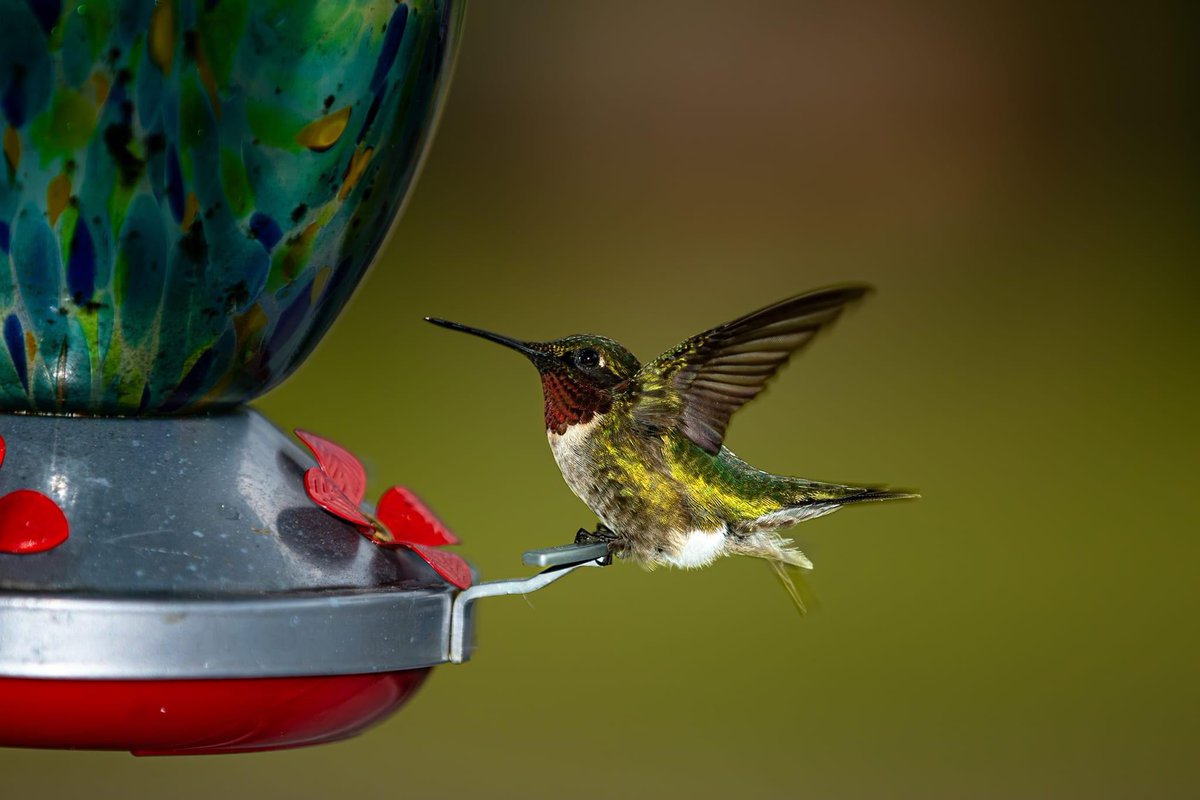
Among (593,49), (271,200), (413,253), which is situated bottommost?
(413,253)

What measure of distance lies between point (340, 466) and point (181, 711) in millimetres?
402

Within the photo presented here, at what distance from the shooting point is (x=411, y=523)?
173 cm

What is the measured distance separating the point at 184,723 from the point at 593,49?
18.1ft

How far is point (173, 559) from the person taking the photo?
140 cm

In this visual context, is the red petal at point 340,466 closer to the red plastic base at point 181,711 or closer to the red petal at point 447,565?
the red petal at point 447,565

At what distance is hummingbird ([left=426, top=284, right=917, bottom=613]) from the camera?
199 cm

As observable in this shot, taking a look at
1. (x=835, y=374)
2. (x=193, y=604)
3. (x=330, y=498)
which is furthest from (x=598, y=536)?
(x=835, y=374)

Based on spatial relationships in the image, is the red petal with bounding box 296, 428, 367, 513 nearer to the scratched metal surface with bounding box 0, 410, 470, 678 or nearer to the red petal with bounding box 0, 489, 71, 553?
the scratched metal surface with bounding box 0, 410, 470, 678

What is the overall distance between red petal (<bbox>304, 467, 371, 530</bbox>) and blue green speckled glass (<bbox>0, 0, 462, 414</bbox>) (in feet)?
0.44

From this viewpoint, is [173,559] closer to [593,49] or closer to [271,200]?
[271,200]

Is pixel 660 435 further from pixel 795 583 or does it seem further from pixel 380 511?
pixel 380 511

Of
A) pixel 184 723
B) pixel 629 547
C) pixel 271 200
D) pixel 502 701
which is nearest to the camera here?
pixel 184 723

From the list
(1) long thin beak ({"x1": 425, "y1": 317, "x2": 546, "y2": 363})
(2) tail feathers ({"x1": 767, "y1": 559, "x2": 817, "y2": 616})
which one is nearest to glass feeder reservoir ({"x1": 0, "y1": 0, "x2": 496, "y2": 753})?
(1) long thin beak ({"x1": 425, "y1": 317, "x2": 546, "y2": 363})

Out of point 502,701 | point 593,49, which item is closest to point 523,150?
point 593,49
